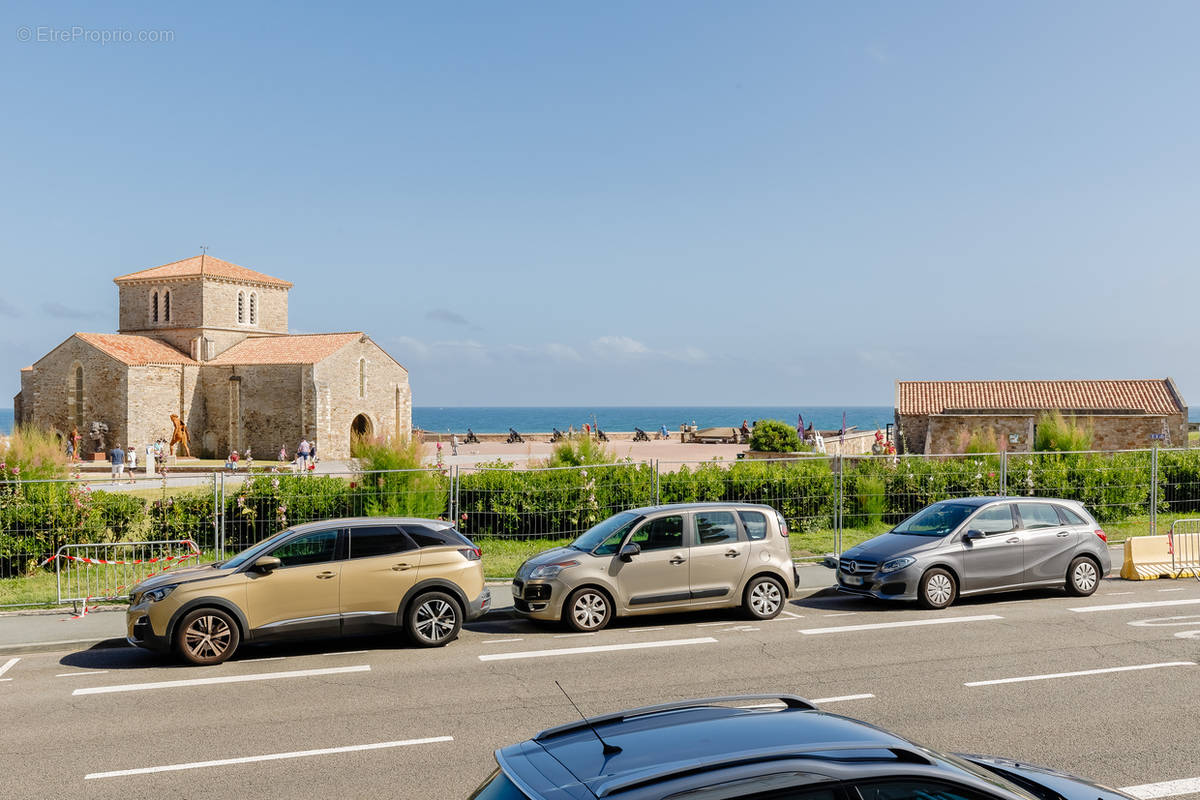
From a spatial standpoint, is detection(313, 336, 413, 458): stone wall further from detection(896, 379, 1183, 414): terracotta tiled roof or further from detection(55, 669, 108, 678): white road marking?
detection(55, 669, 108, 678): white road marking

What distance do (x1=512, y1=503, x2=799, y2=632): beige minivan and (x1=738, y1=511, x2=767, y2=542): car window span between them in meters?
0.01

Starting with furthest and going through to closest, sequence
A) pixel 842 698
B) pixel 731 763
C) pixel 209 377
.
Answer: pixel 209 377 → pixel 842 698 → pixel 731 763

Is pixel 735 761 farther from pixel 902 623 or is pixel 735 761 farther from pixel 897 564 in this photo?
pixel 897 564

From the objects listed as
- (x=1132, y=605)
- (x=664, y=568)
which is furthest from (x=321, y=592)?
(x=1132, y=605)

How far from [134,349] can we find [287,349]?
8.51 meters

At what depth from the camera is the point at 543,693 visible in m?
9.60

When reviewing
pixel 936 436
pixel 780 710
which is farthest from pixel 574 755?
pixel 936 436

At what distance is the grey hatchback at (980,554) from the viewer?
45.9 feet

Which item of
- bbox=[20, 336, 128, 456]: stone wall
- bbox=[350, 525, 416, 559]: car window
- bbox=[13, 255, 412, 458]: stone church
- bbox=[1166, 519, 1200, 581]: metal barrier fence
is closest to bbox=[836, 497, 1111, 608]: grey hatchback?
bbox=[1166, 519, 1200, 581]: metal barrier fence

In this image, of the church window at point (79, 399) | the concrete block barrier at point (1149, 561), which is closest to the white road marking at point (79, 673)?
the concrete block barrier at point (1149, 561)

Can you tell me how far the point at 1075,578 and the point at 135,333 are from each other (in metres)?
59.2

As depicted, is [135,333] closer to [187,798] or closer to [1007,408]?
[1007,408]

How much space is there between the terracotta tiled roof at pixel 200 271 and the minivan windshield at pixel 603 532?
168 feet

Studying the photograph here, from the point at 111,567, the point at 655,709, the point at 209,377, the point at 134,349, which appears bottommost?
the point at 111,567
